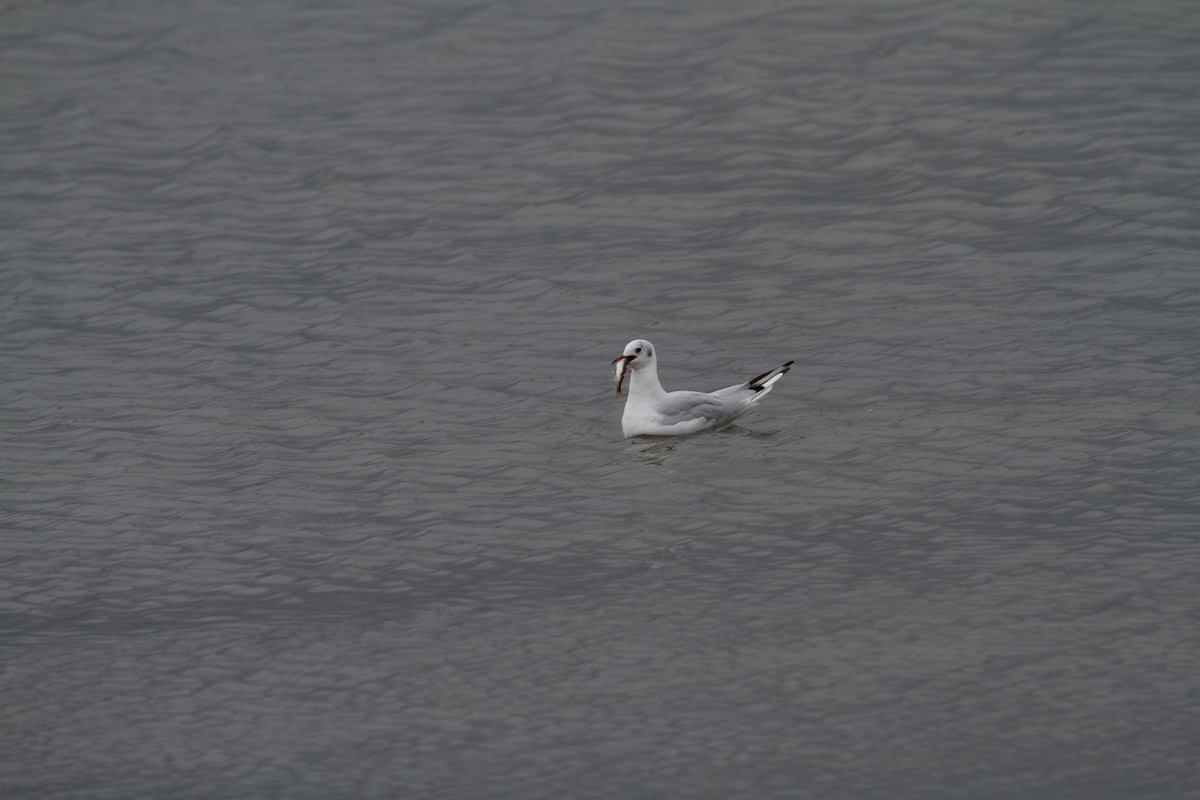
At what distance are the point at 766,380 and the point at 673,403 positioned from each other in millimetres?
931

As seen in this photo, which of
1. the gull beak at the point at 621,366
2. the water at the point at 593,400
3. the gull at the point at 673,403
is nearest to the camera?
the water at the point at 593,400

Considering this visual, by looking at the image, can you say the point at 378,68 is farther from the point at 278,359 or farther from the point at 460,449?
the point at 460,449

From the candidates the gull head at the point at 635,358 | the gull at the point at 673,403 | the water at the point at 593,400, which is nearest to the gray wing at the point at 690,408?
the gull at the point at 673,403

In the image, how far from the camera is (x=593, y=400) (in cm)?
1611

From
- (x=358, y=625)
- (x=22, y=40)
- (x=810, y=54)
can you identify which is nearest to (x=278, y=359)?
(x=358, y=625)

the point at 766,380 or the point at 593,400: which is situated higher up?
the point at 766,380

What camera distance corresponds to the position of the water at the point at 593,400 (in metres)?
9.93

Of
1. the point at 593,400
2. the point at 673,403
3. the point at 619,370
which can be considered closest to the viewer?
the point at 673,403

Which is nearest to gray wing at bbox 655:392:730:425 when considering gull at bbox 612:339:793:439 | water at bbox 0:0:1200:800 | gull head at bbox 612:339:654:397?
gull at bbox 612:339:793:439

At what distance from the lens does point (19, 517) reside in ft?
45.2

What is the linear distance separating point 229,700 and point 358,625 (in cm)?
129

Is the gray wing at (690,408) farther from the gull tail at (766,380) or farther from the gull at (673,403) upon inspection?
the gull tail at (766,380)

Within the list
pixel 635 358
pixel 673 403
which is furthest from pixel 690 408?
pixel 635 358

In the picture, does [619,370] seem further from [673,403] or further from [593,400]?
[593,400]
